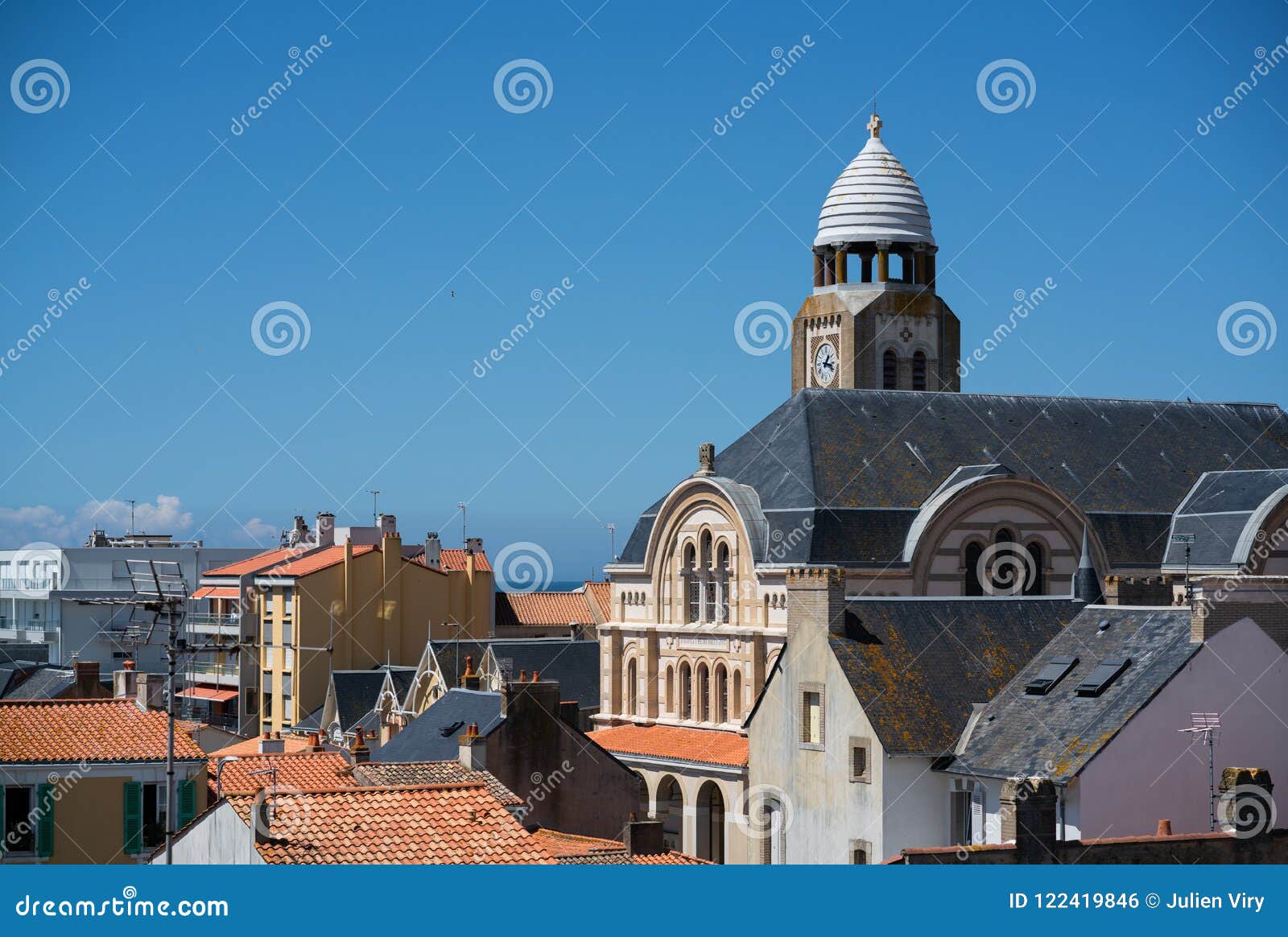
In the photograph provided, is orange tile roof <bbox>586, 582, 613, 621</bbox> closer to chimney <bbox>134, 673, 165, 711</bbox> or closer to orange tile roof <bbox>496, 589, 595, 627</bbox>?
orange tile roof <bbox>496, 589, 595, 627</bbox>

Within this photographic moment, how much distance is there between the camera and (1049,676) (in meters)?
44.1

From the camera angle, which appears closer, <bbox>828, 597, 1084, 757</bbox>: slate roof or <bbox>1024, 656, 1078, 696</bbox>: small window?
<bbox>1024, 656, 1078, 696</bbox>: small window

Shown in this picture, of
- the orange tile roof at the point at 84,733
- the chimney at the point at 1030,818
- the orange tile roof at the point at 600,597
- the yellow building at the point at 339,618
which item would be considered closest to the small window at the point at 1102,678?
the chimney at the point at 1030,818

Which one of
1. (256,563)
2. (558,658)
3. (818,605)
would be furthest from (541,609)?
(818,605)

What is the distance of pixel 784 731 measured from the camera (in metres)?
47.2

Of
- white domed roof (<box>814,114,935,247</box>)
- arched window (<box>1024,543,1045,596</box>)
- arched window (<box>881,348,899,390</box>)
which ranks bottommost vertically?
arched window (<box>1024,543,1045,596</box>)

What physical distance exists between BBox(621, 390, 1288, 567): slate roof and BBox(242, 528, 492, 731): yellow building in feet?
60.4

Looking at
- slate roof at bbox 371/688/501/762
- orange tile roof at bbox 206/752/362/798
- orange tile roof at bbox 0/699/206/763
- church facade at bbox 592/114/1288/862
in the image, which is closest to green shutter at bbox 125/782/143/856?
orange tile roof at bbox 0/699/206/763

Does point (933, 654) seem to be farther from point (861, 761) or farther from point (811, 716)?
point (861, 761)

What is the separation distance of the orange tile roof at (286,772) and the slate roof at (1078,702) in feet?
39.7

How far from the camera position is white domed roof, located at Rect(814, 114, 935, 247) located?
78.6m

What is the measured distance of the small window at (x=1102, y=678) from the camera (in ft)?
136

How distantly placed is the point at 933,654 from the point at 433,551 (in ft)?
157

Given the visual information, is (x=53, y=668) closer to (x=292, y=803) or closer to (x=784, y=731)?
(x=784, y=731)
